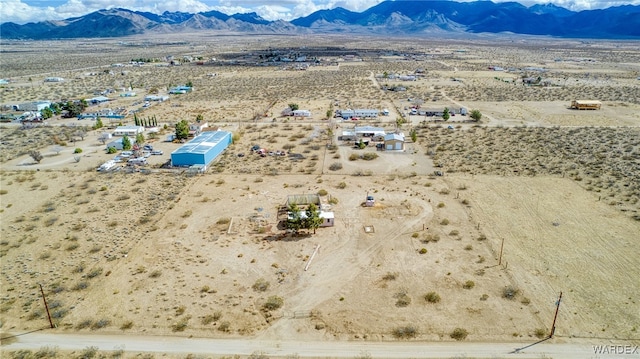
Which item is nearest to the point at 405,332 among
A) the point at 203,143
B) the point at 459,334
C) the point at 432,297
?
the point at 459,334

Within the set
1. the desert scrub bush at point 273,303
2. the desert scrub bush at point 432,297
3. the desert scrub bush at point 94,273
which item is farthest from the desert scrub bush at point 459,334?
the desert scrub bush at point 94,273

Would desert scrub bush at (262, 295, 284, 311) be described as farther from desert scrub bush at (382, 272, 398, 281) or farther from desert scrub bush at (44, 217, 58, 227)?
desert scrub bush at (44, 217, 58, 227)

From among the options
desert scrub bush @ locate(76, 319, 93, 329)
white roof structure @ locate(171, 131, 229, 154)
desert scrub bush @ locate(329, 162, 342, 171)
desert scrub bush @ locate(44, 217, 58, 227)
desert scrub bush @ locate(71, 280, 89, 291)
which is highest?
white roof structure @ locate(171, 131, 229, 154)

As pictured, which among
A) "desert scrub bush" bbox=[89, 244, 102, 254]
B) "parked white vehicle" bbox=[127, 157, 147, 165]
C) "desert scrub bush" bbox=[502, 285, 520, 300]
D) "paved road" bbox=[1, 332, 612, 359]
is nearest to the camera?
"paved road" bbox=[1, 332, 612, 359]

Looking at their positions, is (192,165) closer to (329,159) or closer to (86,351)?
(329,159)

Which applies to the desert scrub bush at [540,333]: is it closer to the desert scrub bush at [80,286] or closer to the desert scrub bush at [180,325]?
the desert scrub bush at [180,325]

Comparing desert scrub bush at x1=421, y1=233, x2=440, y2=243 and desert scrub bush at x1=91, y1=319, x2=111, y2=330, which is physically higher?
desert scrub bush at x1=421, y1=233, x2=440, y2=243

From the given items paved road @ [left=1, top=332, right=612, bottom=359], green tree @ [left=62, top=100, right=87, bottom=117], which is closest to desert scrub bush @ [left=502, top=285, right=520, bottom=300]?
paved road @ [left=1, top=332, right=612, bottom=359]

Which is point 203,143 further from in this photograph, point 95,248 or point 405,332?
point 405,332
